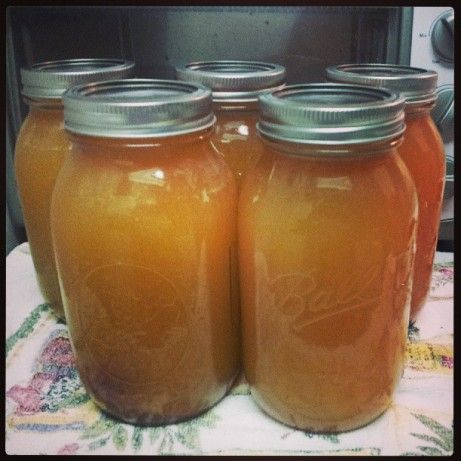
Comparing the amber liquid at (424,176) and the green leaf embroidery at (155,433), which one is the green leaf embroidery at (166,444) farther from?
the amber liquid at (424,176)

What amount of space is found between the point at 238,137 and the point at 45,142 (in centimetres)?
22

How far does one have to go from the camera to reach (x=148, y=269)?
50 centimetres

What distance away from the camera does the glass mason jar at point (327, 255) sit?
47cm

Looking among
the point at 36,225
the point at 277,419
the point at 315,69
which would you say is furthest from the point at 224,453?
the point at 315,69

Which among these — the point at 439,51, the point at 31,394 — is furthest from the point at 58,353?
the point at 439,51

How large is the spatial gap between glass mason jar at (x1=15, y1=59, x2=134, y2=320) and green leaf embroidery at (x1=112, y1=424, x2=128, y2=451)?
21 centimetres

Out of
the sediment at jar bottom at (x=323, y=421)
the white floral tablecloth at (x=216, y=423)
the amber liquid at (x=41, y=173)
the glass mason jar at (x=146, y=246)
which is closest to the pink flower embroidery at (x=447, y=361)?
the white floral tablecloth at (x=216, y=423)

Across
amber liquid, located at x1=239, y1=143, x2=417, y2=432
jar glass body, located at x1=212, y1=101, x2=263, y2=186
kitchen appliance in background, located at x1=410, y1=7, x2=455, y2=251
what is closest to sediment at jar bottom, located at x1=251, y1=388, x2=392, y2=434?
amber liquid, located at x1=239, y1=143, x2=417, y2=432

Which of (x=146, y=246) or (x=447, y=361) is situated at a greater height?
(x=146, y=246)

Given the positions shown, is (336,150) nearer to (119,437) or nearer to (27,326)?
(119,437)

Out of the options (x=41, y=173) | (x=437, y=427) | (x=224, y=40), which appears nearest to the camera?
(x=437, y=427)

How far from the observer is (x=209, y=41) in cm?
82

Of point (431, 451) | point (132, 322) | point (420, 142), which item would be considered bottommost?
point (431, 451)
